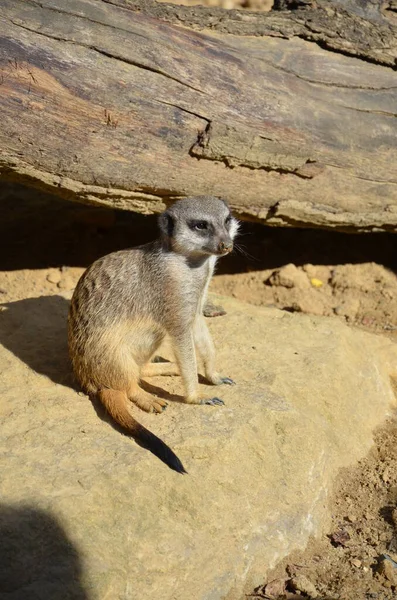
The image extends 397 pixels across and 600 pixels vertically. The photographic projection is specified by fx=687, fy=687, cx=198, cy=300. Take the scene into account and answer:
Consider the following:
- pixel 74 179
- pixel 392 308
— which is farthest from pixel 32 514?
pixel 392 308

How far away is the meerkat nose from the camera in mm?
3020

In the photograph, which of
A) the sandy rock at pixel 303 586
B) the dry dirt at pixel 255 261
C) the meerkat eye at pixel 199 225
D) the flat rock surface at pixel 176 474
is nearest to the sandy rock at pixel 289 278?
the dry dirt at pixel 255 261

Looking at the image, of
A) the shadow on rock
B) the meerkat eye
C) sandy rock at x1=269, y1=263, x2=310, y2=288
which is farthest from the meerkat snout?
sandy rock at x1=269, y1=263, x2=310, y2=288

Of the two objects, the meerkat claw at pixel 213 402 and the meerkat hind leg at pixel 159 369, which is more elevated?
the meerkat claw at pixel 213 402

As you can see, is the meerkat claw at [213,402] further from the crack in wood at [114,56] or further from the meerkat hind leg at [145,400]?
the crack in wood at [114,56]

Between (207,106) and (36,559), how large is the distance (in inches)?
93.1

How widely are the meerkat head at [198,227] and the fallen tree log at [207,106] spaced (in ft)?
1.98

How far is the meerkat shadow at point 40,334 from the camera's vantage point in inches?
132

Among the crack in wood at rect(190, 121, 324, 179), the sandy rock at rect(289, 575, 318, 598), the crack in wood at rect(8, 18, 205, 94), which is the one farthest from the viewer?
the crack in wood at rect(190, 121, 324, 179)

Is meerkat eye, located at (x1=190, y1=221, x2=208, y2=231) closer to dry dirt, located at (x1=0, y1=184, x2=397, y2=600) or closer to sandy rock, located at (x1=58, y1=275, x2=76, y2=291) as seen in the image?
dry dirt, located at (x1=0, y1=184, x2=397, y2=600)

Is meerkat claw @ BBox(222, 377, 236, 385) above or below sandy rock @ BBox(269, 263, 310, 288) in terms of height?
below

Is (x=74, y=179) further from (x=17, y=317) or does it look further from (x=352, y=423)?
(x=352, y=423)

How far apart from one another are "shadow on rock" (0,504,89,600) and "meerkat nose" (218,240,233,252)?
133cm

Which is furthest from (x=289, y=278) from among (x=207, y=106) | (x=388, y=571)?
(x=388, y=571)
